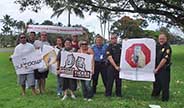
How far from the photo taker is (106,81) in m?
13.2

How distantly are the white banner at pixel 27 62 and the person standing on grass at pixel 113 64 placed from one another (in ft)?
6.89

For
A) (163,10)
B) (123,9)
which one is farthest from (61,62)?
(163,10)

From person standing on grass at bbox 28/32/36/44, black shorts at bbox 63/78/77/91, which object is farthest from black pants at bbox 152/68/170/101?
person standing on grass at bbox 28/32/36/44

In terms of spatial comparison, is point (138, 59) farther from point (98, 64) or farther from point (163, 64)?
point (98, 64)

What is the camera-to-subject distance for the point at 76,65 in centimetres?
1261

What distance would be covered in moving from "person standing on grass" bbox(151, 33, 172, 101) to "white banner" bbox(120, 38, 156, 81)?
19cm

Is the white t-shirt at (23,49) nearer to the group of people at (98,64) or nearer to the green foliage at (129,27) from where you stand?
the group of people at (98,64)

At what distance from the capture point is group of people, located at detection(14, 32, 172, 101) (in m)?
12.1

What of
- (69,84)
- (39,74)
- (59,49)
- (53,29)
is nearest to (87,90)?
(69,84)

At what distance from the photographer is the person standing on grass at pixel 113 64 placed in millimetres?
12523

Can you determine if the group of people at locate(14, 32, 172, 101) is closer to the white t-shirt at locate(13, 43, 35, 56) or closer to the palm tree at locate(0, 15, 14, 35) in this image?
the white t-shirt at locate(13, 43, 35, 56)

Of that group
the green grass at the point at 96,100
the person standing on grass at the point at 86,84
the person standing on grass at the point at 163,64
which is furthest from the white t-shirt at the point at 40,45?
the person standing on grass at the point at 163,64

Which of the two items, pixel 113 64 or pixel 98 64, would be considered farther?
pixel 98 64

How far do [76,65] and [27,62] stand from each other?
1.61 metres
